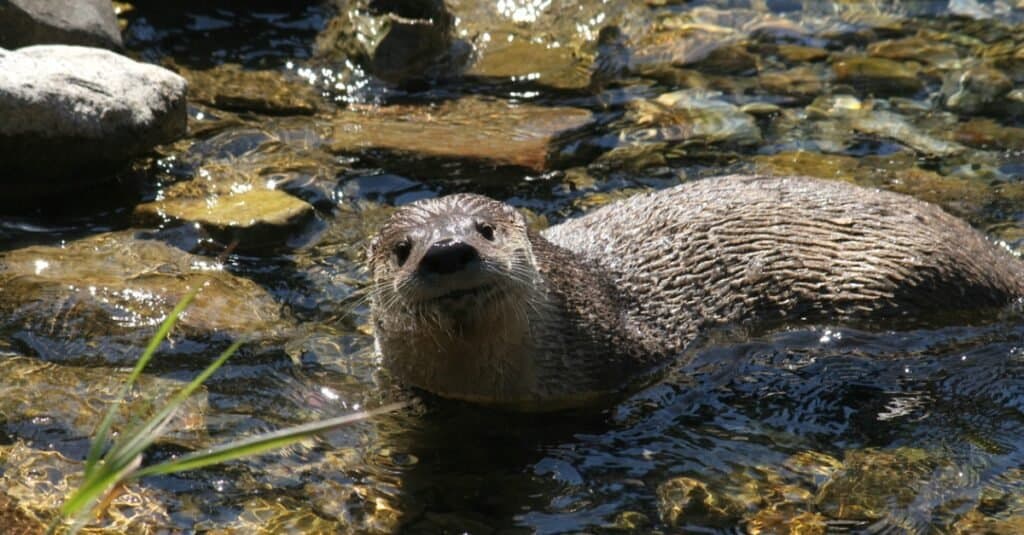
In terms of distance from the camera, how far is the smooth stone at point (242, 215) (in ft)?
19.6

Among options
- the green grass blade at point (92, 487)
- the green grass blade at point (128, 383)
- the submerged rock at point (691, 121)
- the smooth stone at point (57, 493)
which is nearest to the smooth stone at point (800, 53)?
the submerged rock at point (691, 121)

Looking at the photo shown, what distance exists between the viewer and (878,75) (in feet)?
26.3

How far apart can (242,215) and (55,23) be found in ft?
6.13

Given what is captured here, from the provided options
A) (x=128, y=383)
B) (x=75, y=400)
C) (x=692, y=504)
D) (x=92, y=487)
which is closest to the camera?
(x=92, y=487)

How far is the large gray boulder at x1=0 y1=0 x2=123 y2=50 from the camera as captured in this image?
6.95m

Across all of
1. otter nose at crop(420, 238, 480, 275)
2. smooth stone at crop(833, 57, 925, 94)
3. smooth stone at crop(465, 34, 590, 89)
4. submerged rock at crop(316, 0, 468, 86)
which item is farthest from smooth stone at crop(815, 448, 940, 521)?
submerged rock at crop(316, 0, 468, 86)

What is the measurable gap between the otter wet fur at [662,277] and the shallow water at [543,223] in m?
0.12

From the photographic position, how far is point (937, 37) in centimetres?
852

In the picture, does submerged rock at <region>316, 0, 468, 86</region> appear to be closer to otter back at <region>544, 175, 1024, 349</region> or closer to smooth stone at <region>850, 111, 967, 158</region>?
smooth stone at <region>850, 111, 967, 158</region>

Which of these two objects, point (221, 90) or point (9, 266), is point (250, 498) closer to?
point (9, 266)

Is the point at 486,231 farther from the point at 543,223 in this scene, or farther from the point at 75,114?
the point at 75,114

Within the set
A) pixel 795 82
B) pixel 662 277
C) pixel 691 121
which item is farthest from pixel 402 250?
pixel 795 82

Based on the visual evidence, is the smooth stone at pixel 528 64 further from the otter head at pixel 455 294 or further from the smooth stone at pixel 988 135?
the otter head at pixel 455 294

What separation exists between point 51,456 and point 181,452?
0.40m
